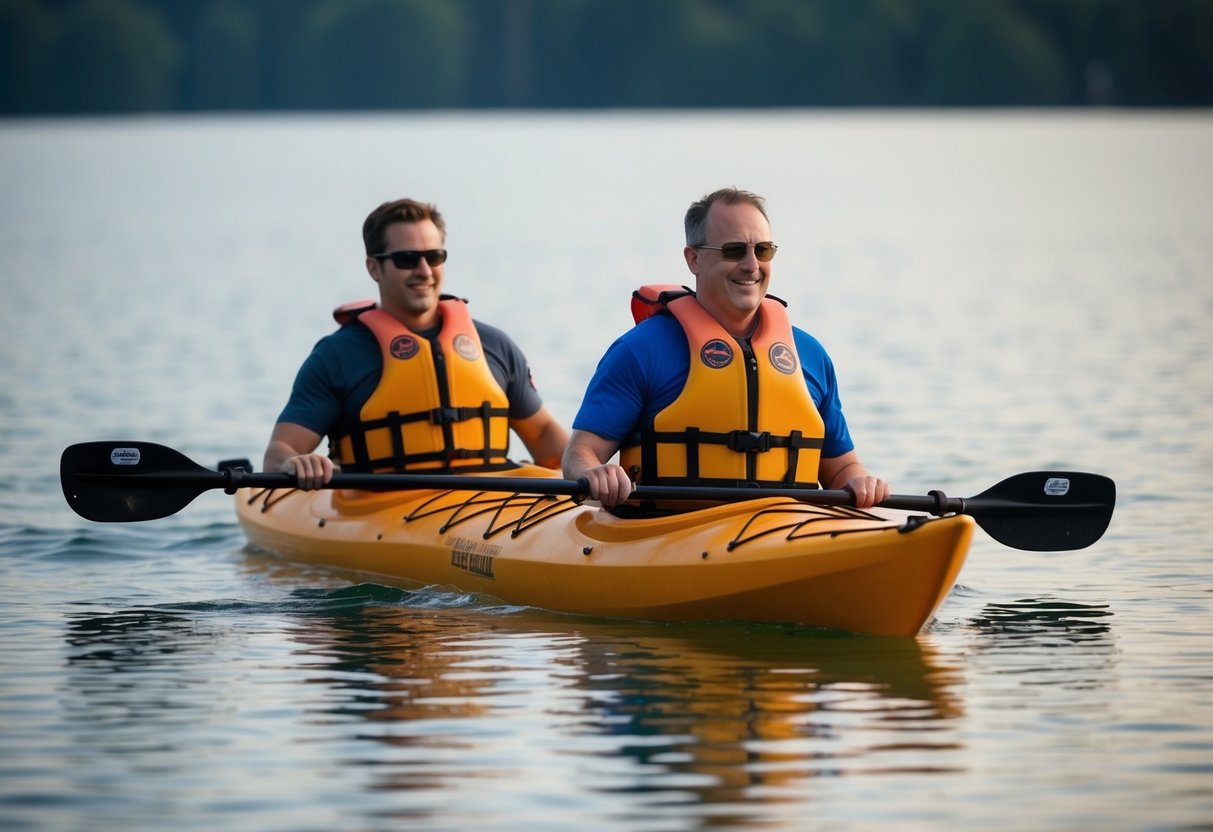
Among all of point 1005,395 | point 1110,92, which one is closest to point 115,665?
point 1005,395

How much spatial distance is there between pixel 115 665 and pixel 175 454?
4.38 feet

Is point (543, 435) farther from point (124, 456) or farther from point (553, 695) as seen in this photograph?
point (553, 695)

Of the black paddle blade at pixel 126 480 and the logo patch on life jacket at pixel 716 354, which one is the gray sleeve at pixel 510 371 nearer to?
the black paddle blade at pixel 126 480

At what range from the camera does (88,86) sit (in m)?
89.9

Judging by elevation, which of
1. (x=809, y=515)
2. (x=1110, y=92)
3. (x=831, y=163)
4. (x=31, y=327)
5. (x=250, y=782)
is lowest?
(x=250, y=782)

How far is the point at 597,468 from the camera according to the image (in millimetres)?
7453

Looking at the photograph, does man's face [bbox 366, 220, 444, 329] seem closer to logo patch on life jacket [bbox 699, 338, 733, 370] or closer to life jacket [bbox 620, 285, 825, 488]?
life jacket [bbox 620, 285, 825, 488]

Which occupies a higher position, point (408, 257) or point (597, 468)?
point (408, 257)

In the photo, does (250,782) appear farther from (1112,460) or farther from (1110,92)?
(1110,92)

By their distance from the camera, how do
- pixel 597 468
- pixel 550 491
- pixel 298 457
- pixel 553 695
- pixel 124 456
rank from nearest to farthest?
pixel 553 695, pixel 597 468, pixel 550 491, pixel 298 457, pixel 124 456

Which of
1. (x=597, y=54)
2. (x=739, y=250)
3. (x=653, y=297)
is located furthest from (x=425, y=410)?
(x=597, y=54)

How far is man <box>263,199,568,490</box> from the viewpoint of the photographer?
9.26 meters

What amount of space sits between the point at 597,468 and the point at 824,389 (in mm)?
1048

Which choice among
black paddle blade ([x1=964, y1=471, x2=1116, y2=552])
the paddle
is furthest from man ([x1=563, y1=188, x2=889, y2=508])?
black paddle blade ([x1=964, y1=471, x2=1116, y2=552])
